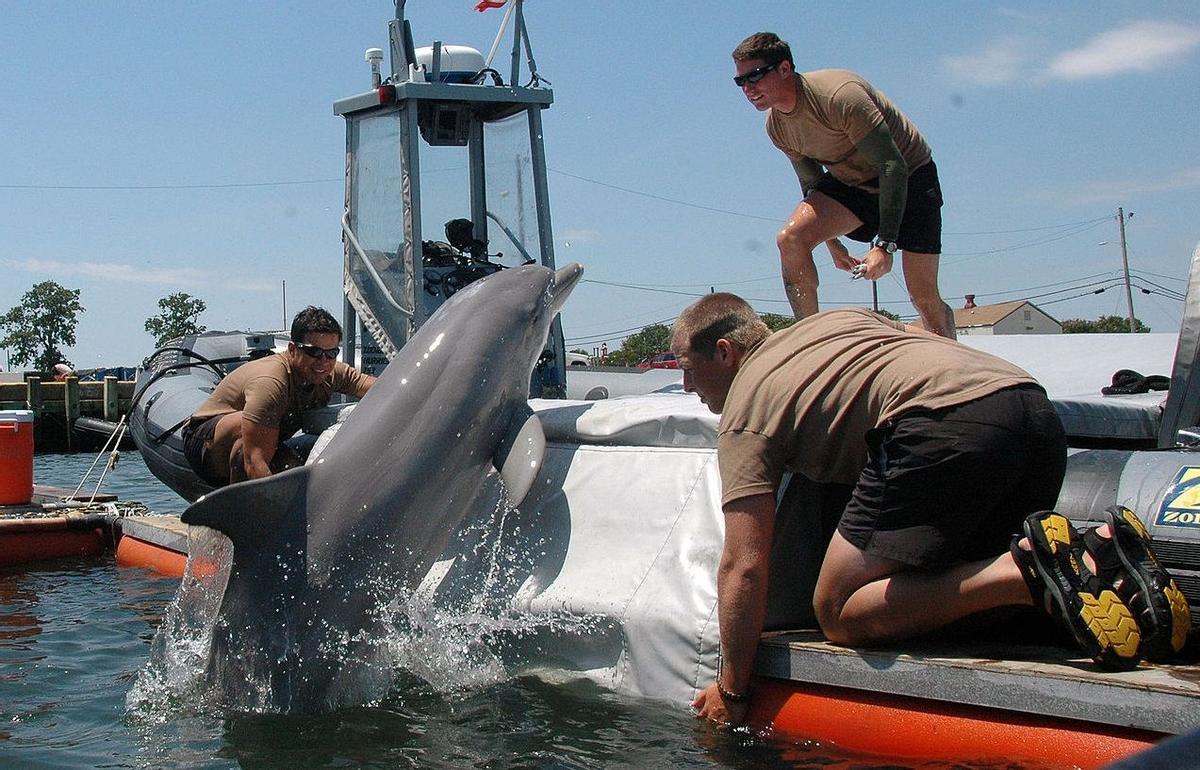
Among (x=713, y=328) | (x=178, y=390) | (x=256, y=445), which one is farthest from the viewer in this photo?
(x=178, y=390)

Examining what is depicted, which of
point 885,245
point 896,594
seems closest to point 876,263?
point 885,245

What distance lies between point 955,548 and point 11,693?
4.20 m

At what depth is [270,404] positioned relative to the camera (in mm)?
7324

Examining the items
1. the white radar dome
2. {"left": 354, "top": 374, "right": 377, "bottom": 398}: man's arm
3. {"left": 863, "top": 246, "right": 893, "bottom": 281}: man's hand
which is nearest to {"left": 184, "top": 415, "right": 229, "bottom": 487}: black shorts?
{"left": 354, "top": 374, "right": 377, "bottom": 398}: man's arm

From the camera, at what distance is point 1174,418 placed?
5.20 m

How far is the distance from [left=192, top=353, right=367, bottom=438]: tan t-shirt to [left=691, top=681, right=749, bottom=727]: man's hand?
3.94 m

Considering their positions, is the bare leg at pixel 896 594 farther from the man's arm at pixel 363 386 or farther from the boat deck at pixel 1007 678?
the man's arm at pixel 363 386

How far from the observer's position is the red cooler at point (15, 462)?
35.3 feet

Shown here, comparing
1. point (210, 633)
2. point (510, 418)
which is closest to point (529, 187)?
point (510, 418)

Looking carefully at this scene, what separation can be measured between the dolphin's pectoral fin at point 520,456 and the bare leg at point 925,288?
88.9 inches

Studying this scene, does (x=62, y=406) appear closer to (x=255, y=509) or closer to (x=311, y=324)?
(x=311, y=324)

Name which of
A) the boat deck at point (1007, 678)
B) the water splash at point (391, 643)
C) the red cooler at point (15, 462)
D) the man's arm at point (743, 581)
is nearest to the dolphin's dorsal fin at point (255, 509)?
the water splash at point (391, 643)

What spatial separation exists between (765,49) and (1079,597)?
3.46 m

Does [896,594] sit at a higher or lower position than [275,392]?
lower
